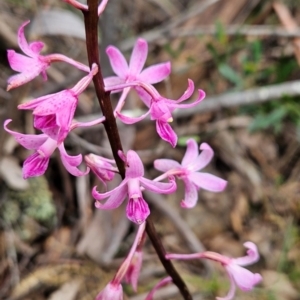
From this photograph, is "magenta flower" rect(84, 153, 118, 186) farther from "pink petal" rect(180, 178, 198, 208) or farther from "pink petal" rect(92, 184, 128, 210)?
"pink petal" rect(180, 178, 198, 208)

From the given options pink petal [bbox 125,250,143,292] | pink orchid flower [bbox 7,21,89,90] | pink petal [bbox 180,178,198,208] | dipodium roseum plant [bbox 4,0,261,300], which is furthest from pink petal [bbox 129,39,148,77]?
pink petal [bbox 125,250,143,292]

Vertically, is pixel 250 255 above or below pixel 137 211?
below

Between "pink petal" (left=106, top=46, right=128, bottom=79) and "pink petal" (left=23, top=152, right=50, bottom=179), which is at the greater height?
"pink petal" (left=106, top=46, right=128, bottom=79)

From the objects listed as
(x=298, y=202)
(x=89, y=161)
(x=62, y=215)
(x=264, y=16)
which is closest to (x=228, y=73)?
(x=264, y=16)

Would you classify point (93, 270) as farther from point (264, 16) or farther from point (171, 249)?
point (264, 16)

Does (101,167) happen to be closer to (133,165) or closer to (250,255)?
(133,165)

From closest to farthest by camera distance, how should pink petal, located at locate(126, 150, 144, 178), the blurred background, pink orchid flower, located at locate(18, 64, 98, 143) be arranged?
pink orchid flower, located at locate(18, 64, 98, 143), pink petal, located at locate(126, 150, 144, 178), the blurred background

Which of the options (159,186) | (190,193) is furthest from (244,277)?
(159,186)
